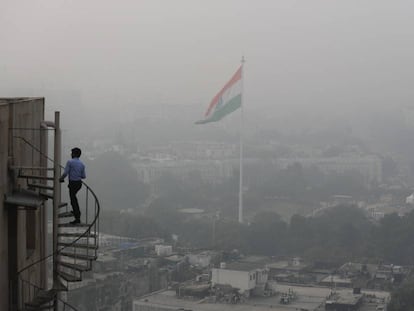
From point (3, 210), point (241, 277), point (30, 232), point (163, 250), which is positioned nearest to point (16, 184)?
point (3, 210)

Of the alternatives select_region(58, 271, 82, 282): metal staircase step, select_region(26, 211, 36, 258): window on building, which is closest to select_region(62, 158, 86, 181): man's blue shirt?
select_region(26, 211, 36, 258): window on building

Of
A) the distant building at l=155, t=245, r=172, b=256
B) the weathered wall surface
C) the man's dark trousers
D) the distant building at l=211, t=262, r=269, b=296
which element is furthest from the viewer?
the distant building at l=155, t=245, r=172, b=256

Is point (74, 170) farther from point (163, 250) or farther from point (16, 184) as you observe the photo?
point (163, 250)

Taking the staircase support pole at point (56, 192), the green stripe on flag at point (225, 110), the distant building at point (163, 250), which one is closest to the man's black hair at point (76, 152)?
the staircase support pole at point (56, 192)

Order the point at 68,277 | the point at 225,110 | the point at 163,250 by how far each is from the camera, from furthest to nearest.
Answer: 1. the point at 225,110
2. the point at 163,250
3. the point at 68,277

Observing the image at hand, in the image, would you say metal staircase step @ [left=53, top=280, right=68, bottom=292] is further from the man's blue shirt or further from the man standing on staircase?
the man's blue shirt

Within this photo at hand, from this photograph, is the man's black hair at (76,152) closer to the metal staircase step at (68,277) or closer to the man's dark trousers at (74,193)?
the man's dark trousers at (74,193)

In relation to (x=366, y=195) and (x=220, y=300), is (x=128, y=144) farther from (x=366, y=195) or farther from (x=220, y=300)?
(x=220, y=300)
